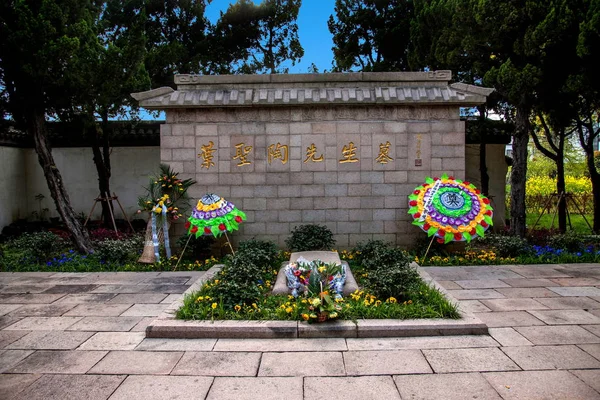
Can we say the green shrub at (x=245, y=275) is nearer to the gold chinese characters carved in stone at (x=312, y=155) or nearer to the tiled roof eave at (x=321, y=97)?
the gold chinese characters carved in stone at (x=312, y=155)

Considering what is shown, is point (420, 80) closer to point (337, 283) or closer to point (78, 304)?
point (337, 283)

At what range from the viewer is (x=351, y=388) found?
276cm

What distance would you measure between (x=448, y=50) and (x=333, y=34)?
428 cm

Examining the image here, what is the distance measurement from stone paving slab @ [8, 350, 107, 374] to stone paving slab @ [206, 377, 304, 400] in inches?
39.2

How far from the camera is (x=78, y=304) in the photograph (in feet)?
15.1

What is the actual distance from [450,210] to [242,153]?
10.3 ft

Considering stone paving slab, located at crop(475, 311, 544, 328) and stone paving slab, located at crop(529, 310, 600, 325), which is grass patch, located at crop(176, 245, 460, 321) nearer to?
stone paving slab, located at crop(475, 311, 544, 328)

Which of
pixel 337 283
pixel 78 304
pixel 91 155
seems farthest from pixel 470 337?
pixel 91 155

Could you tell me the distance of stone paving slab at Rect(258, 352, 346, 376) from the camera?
2979mm

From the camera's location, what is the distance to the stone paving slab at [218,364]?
3.01m

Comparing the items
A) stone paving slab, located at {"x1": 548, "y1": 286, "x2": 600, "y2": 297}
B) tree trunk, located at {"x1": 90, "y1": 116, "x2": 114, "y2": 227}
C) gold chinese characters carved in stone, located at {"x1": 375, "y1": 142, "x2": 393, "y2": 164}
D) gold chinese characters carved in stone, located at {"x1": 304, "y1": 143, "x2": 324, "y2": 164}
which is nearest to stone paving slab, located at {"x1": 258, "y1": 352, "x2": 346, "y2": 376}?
stone paving slab, located at {"x1": 548, "y1": 286, "x2": 600, "y2": 297}

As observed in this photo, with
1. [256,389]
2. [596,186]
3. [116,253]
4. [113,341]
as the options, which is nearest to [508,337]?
[256,389]

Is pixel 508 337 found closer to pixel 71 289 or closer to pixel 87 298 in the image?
pixel 87 298

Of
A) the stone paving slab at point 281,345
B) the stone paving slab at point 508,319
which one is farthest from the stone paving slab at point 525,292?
the stone paving slab at point 281,345
